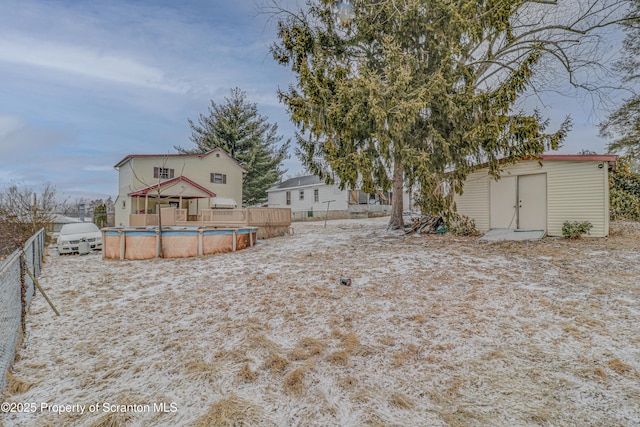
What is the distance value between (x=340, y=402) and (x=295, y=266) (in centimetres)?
476

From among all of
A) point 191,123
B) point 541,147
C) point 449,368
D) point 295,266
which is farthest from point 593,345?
point 191,123

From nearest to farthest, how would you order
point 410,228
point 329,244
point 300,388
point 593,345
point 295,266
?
point 300,388 < point 593,345 < point 295,266 < point 329,244 < point 410,228

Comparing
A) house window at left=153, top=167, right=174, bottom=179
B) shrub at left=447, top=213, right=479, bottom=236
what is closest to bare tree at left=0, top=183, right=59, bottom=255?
house window at left=153, top=167, right=174, bottom=179

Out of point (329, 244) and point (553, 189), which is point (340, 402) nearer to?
point (329, 244)

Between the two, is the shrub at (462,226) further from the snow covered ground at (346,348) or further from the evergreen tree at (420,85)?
the snow covered ground at (346,348)

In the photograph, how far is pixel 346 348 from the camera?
11.4 feet

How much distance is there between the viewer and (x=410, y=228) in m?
11.9

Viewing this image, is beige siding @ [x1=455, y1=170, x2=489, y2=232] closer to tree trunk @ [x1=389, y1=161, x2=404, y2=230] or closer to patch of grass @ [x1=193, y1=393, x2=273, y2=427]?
tree trunk @ [x1=389, y1=161, x2=404, y2=230]

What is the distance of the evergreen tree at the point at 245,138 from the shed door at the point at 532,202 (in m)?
20.6

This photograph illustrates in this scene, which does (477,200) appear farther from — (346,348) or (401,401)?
(401,401)

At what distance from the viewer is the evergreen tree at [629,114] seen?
43.4ft

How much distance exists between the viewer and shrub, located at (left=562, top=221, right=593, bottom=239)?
8828 mm

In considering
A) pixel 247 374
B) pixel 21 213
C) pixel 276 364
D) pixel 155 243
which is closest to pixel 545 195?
pixel 276 364

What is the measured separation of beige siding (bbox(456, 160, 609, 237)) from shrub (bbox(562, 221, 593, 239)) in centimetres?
16
